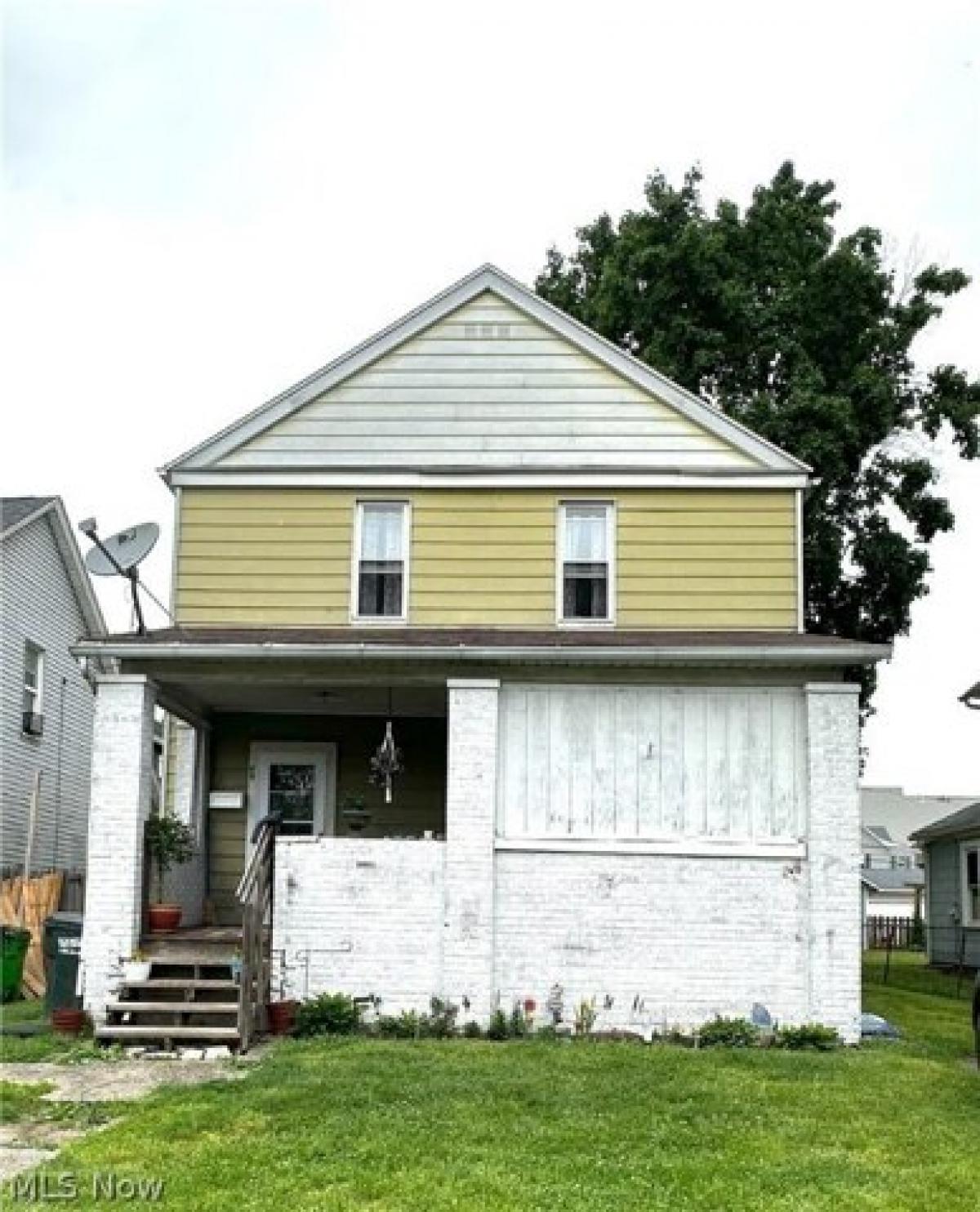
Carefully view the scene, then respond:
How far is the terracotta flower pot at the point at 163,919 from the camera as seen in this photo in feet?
40.0

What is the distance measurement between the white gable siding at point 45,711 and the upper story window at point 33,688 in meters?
0.13

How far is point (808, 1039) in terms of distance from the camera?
1151 cm

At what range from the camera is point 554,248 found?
86.0 ft

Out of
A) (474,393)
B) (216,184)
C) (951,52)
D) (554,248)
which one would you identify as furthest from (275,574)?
(554,248)

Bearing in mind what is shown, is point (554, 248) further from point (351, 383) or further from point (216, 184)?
point (216, 184)

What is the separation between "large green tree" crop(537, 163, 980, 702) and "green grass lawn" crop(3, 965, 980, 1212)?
12.2m

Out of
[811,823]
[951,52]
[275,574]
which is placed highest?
[951,52]

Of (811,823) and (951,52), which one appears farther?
(811,823)

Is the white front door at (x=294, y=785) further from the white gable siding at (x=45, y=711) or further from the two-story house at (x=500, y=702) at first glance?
the white gable siding at (x=45, y=711)

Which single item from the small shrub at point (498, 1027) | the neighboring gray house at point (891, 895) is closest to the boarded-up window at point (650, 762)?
the small shrub at point (498, 1027)

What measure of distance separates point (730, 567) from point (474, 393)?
11.6 ft

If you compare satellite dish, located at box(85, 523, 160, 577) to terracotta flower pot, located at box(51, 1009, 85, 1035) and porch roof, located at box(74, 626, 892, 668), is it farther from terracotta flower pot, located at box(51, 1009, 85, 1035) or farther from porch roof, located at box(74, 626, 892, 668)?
terracotta flower pot, located at box(51, 1009, 85, 1035)

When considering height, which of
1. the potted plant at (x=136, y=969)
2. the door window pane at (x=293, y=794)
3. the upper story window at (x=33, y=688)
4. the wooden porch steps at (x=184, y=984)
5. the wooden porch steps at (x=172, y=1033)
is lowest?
the wooden porch steps at (x=172, y=1033)

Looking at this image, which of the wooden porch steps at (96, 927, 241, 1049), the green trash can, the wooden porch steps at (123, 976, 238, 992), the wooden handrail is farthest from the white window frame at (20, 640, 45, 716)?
the wooden porch steps at (123, 976, 238, 992)
